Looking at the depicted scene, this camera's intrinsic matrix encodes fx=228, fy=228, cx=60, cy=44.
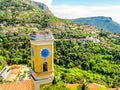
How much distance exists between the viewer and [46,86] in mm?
18656

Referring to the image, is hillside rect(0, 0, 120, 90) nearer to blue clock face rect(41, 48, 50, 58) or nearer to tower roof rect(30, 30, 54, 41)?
blue clock face rect(41, 48, 50, 58)

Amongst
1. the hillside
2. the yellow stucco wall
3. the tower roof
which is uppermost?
the tower roof

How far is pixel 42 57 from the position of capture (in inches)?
720

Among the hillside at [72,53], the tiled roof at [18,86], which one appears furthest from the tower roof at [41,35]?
the hillside at [72,53]

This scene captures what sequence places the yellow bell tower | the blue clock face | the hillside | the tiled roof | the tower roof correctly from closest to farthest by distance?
the tower roof → the yellow bell tower → the blue clock face → the tiled roof → the hillside

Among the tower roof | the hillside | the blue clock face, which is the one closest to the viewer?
the tower roof

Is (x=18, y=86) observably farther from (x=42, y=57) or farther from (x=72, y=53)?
(x=72, y=53)

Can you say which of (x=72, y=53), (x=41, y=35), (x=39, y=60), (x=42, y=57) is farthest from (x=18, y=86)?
(x=72, y=53)

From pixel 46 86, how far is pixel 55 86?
42.5 inches

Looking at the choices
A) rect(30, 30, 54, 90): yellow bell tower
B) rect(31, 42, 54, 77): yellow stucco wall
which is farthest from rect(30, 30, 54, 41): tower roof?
rect(31, 42, 54, 77): yellow stucco wall

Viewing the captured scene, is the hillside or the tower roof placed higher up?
the tower roof

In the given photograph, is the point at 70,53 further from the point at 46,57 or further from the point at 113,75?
the point at 46,57

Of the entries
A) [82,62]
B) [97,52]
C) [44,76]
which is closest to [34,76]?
[44,76]

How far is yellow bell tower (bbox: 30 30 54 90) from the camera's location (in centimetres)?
1805
